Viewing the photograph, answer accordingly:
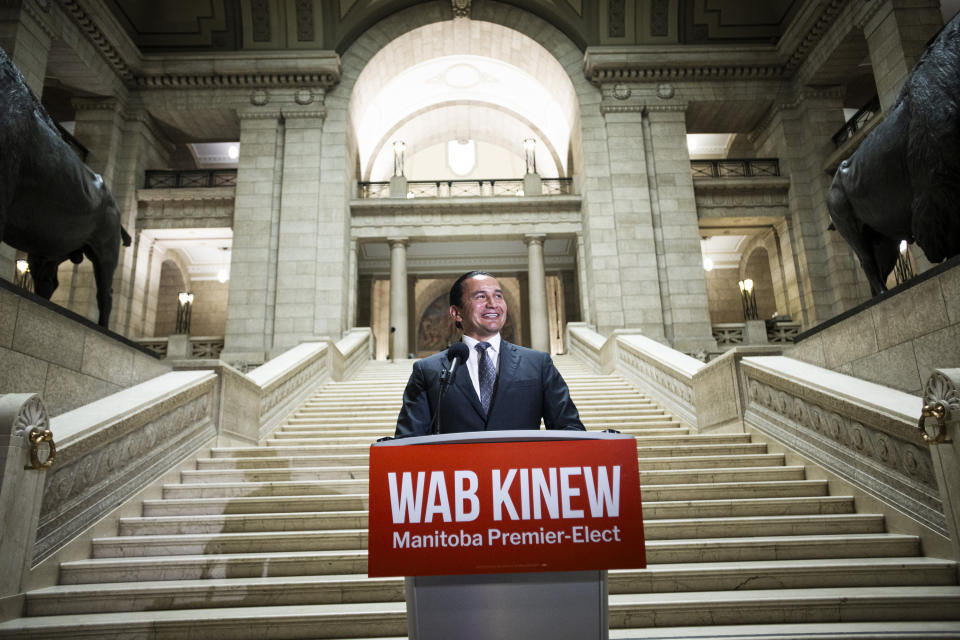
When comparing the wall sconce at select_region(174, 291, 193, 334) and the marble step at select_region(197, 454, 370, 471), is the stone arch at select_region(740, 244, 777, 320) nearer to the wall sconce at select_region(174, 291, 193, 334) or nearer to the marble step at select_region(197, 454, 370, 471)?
the wall sconce at select_region(174, 291, 193, 334)

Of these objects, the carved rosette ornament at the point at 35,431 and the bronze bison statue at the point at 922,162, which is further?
the bronze bison statue at the point at 922,162

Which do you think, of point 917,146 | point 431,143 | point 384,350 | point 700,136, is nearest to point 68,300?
point 384,350

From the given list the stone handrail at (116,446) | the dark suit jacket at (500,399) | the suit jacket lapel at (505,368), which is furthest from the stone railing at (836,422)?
the stone handrail at (116,446)

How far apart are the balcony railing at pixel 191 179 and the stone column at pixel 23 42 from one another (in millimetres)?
5048

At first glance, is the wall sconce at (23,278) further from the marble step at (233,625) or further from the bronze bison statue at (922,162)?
the bronze bison statue at (922,162)

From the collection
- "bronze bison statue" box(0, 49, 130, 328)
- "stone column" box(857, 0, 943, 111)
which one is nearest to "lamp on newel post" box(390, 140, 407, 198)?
"bronze bison statue" box(0, 49, 130, 328)

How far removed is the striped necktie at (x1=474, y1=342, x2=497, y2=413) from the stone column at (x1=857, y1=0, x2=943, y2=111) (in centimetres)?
1557

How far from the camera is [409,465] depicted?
197 cm

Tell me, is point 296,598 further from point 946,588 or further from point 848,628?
point 946,588

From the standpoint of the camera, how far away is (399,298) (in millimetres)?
19359

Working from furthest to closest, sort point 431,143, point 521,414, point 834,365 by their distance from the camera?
1. point 431,143
2. point 834,365
3. point 521,414

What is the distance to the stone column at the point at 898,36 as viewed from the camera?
1439 cm

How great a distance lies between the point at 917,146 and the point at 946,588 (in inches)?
160

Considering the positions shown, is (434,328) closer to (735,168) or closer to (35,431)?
(735,168)
